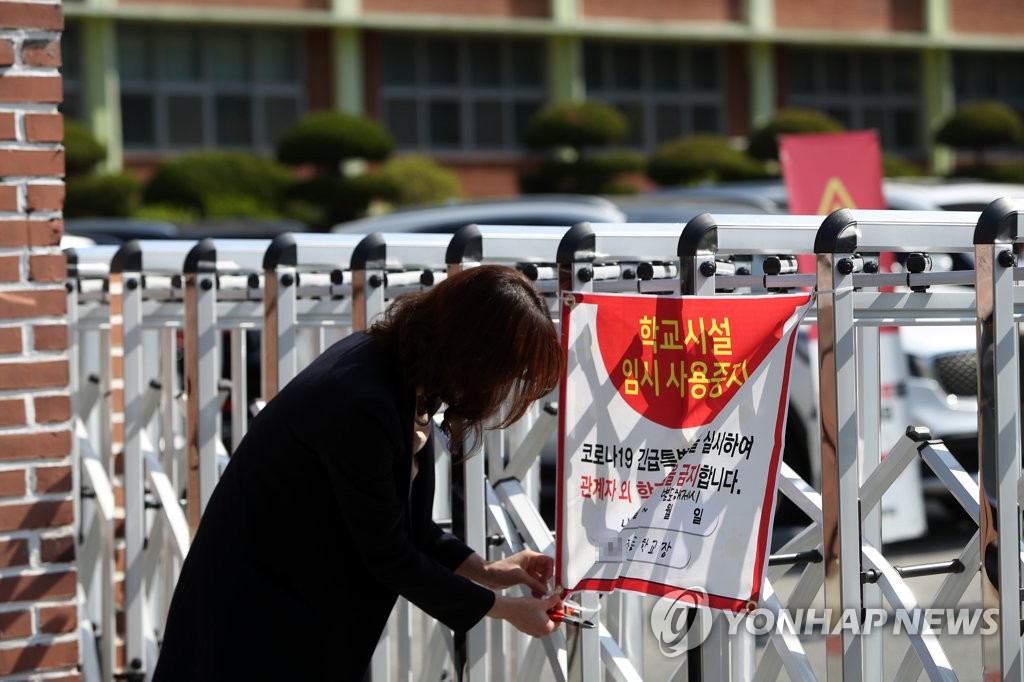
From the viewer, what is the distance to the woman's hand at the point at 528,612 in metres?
2.88

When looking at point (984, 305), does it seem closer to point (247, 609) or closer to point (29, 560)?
point (247, 609)

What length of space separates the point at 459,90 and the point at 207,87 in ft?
15.5

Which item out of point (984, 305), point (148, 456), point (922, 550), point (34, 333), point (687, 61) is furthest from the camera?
point (687, 61)

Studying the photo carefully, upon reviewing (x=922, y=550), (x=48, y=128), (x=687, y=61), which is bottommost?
(x=922, y=550)

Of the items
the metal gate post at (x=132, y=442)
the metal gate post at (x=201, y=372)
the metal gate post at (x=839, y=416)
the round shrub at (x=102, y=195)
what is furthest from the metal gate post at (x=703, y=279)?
the round shrub at (x=102, y=195)

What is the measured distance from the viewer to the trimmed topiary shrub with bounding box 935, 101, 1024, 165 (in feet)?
93.1

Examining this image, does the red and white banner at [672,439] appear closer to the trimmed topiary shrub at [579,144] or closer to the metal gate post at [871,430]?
the metal gate post at [871,430]

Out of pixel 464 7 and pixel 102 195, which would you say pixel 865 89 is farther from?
pixel 102 195

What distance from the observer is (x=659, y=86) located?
3108 centimetres

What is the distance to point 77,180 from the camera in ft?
75.9

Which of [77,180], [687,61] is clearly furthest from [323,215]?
[687,61]

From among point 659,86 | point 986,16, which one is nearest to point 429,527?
point 659,86

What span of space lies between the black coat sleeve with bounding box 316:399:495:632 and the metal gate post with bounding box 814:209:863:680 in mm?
652

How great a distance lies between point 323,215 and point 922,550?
57.4 feet
